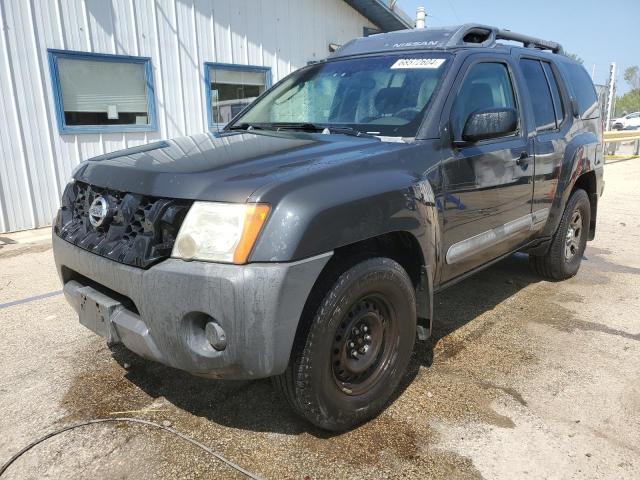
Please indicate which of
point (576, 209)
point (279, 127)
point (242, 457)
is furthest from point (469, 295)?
point (242, 457)

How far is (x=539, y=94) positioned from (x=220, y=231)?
306 cm

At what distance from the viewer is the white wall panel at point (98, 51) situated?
21.5ft

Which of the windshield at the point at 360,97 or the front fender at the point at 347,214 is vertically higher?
the windshield at the point at 360,97

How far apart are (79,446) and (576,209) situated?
4282 millimetres

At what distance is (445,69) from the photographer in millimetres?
3082

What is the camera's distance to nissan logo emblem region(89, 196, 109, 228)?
7.89 feet

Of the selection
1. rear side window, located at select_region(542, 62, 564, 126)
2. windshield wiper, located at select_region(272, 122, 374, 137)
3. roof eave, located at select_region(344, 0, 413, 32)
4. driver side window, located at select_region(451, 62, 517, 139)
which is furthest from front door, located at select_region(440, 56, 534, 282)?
roof eave, located at select_region(344, 0, 413, 32)

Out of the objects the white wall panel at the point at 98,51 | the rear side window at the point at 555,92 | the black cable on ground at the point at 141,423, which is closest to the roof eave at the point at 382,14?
the white wall panel at the point at 98,51

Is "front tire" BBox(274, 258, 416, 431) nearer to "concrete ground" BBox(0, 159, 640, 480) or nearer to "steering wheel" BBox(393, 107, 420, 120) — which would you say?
"concrete ground" BBox(0, 159, 640, 480)

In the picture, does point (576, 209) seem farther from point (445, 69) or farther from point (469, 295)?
point (445, 69)

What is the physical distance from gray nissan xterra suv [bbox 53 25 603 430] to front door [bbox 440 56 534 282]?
0.04ft

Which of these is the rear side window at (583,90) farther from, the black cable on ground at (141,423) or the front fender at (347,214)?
the black cable on ground at (141,423)

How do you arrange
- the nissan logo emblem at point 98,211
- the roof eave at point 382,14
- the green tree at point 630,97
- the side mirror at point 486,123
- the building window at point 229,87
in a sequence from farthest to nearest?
the green tree at point 630,97 < the roof eave at point 382,14 < the building window at point 229,87 < the side mirror at point 486,123 < the nissan logo emblem at point 98,211

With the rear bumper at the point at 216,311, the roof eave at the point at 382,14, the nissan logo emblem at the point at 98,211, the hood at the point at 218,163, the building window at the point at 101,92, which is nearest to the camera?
the rear bumper at the point at 216,311
